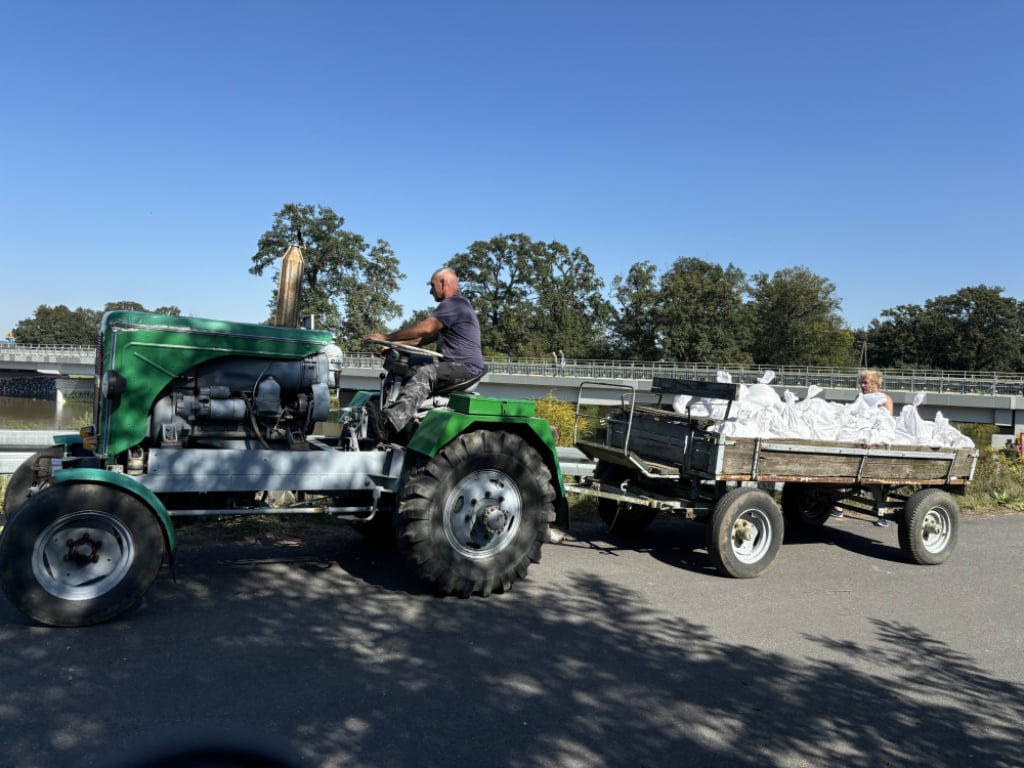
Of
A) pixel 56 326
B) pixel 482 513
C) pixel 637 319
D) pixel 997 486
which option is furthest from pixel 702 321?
pixel 56 326

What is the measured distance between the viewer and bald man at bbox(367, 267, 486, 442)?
5.34 m

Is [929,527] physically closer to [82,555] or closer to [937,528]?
[937,528]

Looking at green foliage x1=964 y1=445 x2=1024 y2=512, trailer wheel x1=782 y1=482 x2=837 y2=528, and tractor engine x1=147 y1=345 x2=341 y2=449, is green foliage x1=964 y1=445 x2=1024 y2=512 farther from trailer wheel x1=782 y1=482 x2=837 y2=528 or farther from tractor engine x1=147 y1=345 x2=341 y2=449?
tractor engine x1=147 y1=345 x2=341 y2=449

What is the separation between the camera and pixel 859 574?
6465 mm

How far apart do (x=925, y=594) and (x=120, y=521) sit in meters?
6.02

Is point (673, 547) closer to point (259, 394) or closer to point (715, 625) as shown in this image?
point (715, 625)

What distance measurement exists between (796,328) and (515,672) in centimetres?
7589

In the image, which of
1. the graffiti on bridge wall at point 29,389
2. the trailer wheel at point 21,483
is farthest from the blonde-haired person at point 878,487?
the graffiti on bridge wall at point 29,389

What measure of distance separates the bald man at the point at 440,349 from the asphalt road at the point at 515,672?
120 cm

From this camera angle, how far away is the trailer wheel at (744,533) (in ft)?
19.5

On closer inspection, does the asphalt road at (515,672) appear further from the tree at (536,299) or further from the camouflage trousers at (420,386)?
the tree at (536,299)

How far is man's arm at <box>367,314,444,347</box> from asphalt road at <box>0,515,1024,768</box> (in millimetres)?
1758

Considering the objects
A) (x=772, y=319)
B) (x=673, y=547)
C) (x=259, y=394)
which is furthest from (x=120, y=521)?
(x=772, y=319)

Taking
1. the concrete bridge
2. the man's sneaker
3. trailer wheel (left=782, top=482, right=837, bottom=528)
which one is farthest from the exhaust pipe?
the concrete bridge
